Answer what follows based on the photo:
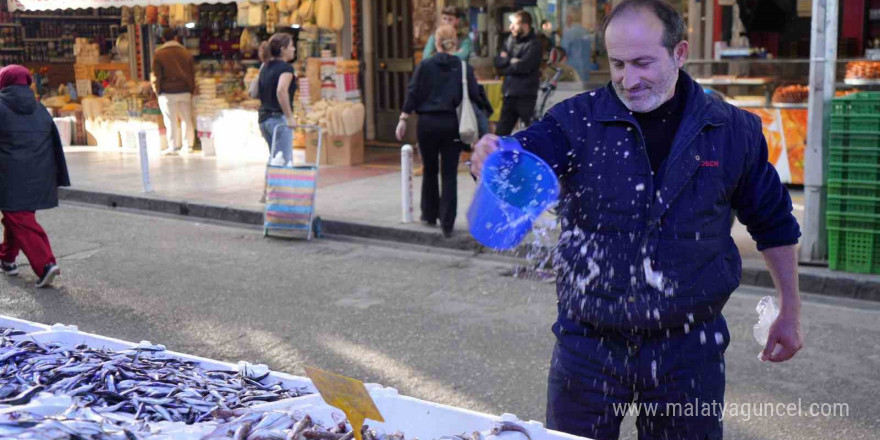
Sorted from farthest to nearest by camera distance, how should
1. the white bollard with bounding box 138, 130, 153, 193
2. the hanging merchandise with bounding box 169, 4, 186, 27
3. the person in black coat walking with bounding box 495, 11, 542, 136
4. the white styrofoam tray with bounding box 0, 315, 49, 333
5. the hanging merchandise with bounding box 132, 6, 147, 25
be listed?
the hanging merchandise with bounding box 132, 6, 147, 25 < the hanging merchandise with bounding box 169, 4, 186, 27 < the white bollard with bounding box 138, 130, 153, 193 < the person in black coat walking with bounding box 495, 11, 542, 136 < the white styrofoam tray with bounding box 0, 315, 49, 333

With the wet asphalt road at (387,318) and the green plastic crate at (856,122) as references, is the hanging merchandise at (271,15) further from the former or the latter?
the green plastic crate at (856,122)

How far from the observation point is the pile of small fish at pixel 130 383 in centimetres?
329

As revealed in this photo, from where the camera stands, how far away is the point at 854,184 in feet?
27.0

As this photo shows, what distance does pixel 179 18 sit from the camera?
57.0 ft

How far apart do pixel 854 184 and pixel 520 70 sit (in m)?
5.46

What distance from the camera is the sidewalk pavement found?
8.70 meters

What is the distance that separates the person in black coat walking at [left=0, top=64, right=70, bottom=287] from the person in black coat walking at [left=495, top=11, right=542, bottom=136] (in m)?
6.23

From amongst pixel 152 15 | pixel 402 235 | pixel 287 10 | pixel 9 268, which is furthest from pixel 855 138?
pixel 152 15

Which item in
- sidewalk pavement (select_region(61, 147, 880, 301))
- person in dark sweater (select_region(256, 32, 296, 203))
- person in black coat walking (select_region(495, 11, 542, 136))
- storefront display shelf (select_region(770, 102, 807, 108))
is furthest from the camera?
person in black coat walking (select_region(495, 11, 542, 136))

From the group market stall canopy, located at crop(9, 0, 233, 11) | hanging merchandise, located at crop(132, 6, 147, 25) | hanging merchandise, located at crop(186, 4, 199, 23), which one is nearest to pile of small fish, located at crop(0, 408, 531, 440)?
market stall canopy, located at crop(9, 0, 233, 11)

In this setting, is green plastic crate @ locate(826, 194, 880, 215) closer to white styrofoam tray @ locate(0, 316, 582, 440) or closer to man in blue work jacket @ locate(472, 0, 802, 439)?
man in blue work jacket @ locate(472, 0, 802, 439)

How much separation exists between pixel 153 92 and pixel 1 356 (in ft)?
49.0

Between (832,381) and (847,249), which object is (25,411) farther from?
(847,249)

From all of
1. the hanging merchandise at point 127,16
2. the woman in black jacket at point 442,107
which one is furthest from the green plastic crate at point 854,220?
the hanging merchandise at point 127,16
